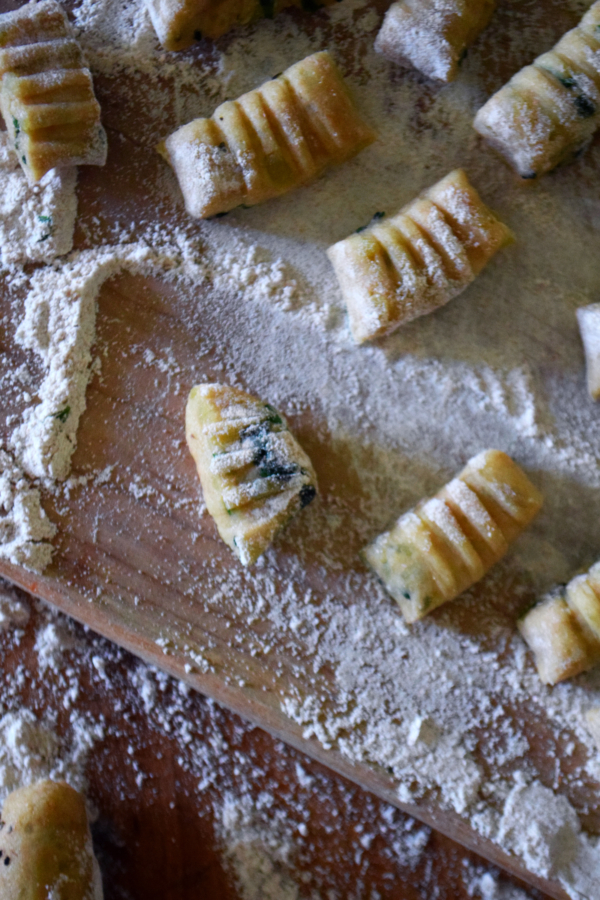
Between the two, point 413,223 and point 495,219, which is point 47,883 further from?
point 495,219

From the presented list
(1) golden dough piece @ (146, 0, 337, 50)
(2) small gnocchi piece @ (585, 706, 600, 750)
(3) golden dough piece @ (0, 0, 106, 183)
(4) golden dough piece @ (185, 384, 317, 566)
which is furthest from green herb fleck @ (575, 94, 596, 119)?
(2) small gnocchi piece @ (585, 706, 600, 750)

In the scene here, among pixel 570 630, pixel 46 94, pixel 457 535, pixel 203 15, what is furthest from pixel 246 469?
pixel 203 15

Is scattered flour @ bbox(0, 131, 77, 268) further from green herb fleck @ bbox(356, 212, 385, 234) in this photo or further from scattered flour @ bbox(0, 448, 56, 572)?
green herb fleck @ bbox(356, 212, 385, 234)

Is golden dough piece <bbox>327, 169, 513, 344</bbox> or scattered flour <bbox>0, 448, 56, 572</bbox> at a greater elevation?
golden dough piece <bbox>327, 169, 513, 344</bbox>

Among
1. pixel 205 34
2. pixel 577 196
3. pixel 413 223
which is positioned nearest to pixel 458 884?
pixel 413 223

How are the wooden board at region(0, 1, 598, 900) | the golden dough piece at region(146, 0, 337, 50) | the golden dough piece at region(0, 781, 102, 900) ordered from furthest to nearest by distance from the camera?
1. the golden dough piece at region(146, 0, 337, 50)
2. the wooden board at region(0, 1, 598, 900)
3. the golden dough piece at region(0, 781, 102, 900)
